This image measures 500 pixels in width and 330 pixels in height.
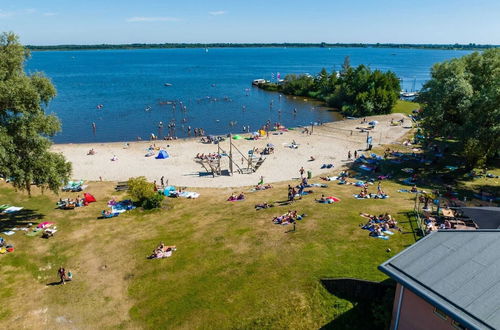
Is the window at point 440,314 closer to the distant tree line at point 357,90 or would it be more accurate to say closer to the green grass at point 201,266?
the green grass at point 201,266

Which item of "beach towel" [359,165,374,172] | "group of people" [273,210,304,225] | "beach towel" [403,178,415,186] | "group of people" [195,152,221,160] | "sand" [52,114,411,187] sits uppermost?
"group of people" [273,210,304,225]

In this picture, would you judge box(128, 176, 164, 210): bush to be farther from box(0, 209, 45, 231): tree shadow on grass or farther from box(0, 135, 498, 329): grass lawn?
box(0, 209, 45, 231): tree shadow on grass

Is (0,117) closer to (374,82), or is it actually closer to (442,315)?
Result: (442,315)

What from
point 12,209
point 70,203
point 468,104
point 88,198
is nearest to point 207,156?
point 88,198

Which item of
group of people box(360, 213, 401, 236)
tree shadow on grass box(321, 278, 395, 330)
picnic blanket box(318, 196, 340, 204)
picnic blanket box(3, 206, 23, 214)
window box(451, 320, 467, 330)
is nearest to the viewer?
window box(451, 320, 467, 330)

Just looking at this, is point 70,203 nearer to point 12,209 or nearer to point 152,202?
point 12,209

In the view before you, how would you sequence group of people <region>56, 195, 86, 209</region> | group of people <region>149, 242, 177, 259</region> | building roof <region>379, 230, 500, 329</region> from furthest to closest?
group of people <region>56, 195, 86, 209</region>, group of people <region>149, 242, 177, 259</region>, building roof <region>379, 230, 500, 329</region>

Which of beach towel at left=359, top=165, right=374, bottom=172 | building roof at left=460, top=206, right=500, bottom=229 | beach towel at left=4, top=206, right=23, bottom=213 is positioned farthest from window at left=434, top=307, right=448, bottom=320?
beach towel at left=4, top=206, right=23, bottom=213

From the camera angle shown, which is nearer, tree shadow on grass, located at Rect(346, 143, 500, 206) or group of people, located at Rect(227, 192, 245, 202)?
tree shadow on grass, located at Rect(346, 143, 500, 206)
